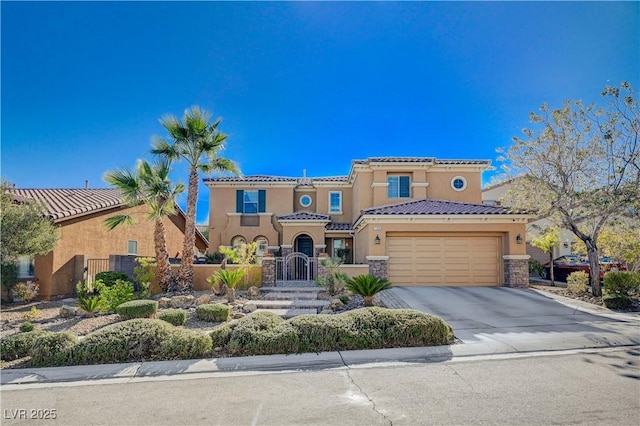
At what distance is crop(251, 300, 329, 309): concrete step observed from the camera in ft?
40.2

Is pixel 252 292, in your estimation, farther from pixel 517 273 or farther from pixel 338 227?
pixel 517 273

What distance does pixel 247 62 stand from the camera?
1408 centimetres

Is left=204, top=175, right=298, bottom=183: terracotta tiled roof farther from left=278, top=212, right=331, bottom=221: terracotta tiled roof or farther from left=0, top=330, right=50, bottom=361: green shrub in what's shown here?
left=0, top=330, right=50, bottom=361: green shrub

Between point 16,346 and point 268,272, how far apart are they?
28.9ft

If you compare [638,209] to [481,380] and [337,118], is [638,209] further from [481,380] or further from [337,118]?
[337,118]

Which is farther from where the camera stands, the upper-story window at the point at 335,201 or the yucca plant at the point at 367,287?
the upper-story window at the point at 335,201

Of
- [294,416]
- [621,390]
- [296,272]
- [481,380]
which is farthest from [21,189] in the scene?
[621,390]

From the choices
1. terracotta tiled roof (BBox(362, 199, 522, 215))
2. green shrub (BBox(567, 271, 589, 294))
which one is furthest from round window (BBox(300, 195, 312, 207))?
green shrub (BBox(567, 271, 589, 294))

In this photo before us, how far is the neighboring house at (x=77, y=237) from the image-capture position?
14.3 m

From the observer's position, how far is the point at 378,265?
51.6ft

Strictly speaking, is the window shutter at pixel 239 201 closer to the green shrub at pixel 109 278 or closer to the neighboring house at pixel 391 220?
the neighboring house at pixel 391 220

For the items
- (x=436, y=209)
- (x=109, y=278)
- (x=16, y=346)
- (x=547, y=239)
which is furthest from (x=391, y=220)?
(x=16, y=346)

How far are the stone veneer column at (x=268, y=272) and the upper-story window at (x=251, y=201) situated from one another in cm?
894

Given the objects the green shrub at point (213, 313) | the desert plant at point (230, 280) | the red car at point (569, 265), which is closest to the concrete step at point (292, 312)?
the green shrub at point (213, 313)
